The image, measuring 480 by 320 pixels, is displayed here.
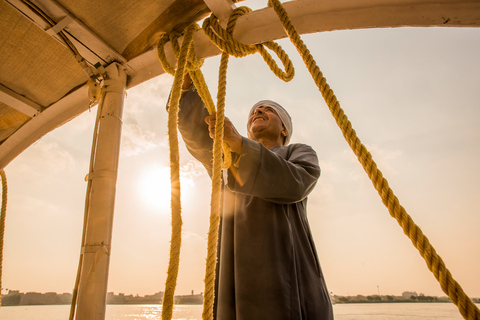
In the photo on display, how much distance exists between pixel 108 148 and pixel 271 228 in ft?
2.55

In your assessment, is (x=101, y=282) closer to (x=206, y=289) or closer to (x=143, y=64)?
(x=206, y=289)

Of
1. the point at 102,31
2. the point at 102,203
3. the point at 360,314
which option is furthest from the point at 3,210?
the point at 360,314

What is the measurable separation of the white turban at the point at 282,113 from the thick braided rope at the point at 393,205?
34.5 inches

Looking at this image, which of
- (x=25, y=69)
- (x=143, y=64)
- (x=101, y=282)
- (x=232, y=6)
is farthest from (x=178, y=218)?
(x=25, y=69)

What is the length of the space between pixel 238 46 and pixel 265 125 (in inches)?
24.5

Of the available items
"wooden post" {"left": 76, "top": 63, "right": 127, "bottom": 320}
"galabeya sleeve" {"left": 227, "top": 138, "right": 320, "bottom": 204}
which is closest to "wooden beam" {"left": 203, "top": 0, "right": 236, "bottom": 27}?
"galabeya sleeve" {"left": 227, "top": 138, "right": 320, "bottom": 204}

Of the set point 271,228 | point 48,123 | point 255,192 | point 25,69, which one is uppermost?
point 25,69

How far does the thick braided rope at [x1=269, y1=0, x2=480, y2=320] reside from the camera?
0.45m

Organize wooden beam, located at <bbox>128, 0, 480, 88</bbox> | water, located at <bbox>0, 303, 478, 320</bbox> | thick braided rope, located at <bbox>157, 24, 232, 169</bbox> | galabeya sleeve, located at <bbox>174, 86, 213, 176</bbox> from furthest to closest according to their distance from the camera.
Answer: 1. water, located at <bbox>0, 303, 478, 320</bbox>
2. galabeya sleeve, located at <bbox>174, 86, 213, 176</bbox>
3. thick braided rope, located at <bbox>157, 24, 232, 169</bbox>
4. wooden beam, located at <bbox>128, 0, 480, 88</bbox>

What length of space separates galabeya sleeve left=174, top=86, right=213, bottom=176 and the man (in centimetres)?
31

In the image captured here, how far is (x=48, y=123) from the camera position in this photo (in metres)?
1.63

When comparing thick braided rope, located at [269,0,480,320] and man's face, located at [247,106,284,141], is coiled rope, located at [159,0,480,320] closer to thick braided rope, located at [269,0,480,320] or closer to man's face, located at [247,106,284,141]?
thick braided rope, located at [269,0,480,320]

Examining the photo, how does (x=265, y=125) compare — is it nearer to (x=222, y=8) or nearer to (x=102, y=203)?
(x=222, y=8)

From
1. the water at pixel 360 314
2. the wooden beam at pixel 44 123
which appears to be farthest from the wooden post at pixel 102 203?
the water at pixel 360 314
